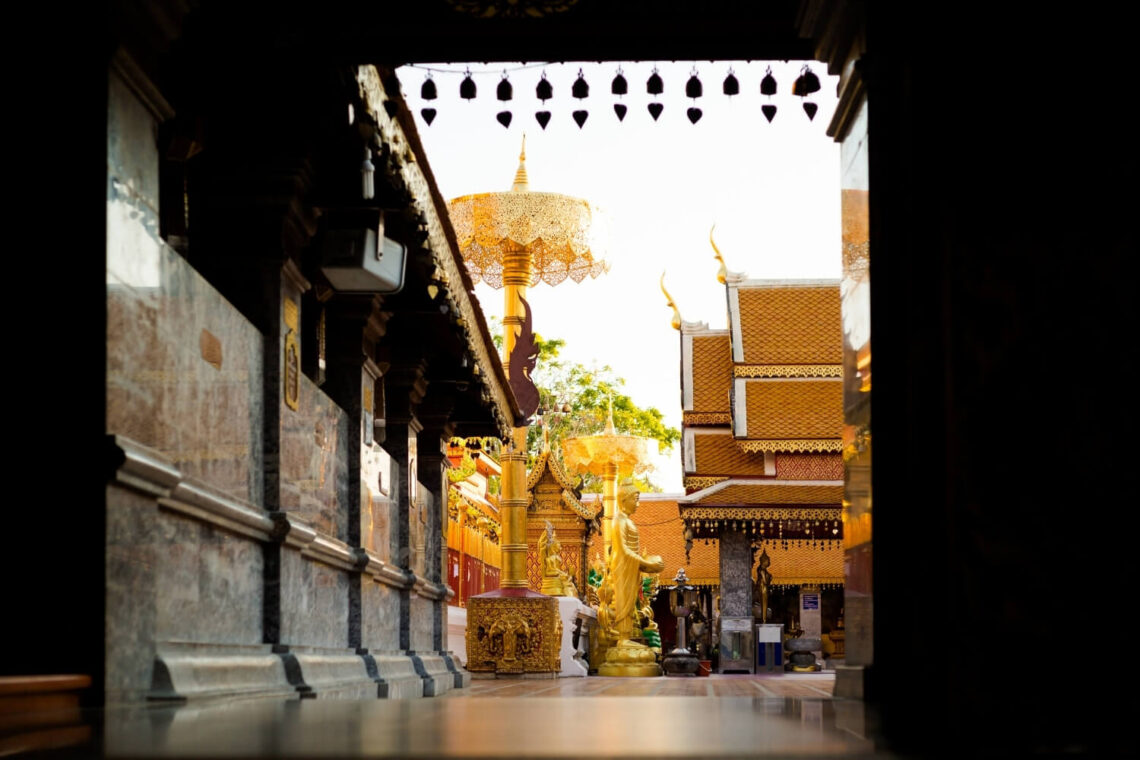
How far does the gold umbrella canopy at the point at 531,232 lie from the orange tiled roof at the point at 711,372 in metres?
9.71

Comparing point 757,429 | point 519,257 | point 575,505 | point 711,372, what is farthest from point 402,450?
point 575,505

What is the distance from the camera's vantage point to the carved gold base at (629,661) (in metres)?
23.2

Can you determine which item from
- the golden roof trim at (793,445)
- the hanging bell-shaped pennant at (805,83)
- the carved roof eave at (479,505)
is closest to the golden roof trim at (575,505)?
the carved roof eave at (479,505)

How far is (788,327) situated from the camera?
1154 inches

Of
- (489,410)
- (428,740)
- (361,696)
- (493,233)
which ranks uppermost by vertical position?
(493,233)

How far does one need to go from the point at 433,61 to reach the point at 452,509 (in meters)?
21.7

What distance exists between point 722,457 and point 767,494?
8.59 ft

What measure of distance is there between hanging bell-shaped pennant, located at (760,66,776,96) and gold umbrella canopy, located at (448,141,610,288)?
13.6 m

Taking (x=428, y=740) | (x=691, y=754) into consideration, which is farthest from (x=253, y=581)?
(x=691, y=754)

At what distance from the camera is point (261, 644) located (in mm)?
7191

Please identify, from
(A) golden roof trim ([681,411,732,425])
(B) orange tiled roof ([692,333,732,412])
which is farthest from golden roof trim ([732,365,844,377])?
(B) orange tiled roof ([692,333,732,412])

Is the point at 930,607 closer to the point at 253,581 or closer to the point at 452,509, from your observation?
the point at 253,581

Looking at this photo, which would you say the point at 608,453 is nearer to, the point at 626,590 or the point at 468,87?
the point at 626,590

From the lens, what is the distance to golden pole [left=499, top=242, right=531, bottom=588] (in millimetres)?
19703
